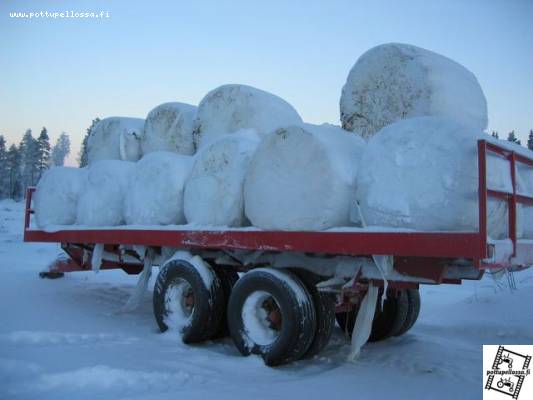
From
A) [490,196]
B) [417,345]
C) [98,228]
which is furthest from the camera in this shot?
[98,228]

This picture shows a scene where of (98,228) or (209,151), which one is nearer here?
(209,151)

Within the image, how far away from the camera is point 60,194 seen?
25.2 ft

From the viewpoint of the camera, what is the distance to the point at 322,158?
449 cm

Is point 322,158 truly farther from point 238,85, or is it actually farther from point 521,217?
point 238,85

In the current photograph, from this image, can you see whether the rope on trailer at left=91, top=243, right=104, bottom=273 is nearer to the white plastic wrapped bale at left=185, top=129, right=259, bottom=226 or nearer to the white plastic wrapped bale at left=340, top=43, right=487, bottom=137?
the white plastic wrapped bale at left=185, top=129, right=259, bottom=226

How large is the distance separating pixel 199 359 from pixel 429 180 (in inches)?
102

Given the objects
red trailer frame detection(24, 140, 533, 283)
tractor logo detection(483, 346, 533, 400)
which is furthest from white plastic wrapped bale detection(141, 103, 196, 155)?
tractor logo detection(483, 346, 533, 400)

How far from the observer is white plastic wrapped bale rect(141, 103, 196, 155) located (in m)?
7.01

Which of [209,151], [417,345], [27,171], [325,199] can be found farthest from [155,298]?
[27,171]

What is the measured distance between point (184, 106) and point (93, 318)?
9.80 feet

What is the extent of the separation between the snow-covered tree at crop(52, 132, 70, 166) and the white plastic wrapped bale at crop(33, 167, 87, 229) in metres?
98.7

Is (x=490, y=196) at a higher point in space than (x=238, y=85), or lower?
lower

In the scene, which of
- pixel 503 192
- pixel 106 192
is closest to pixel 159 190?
pixel 106 192

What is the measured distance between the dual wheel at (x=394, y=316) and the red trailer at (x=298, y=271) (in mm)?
12
